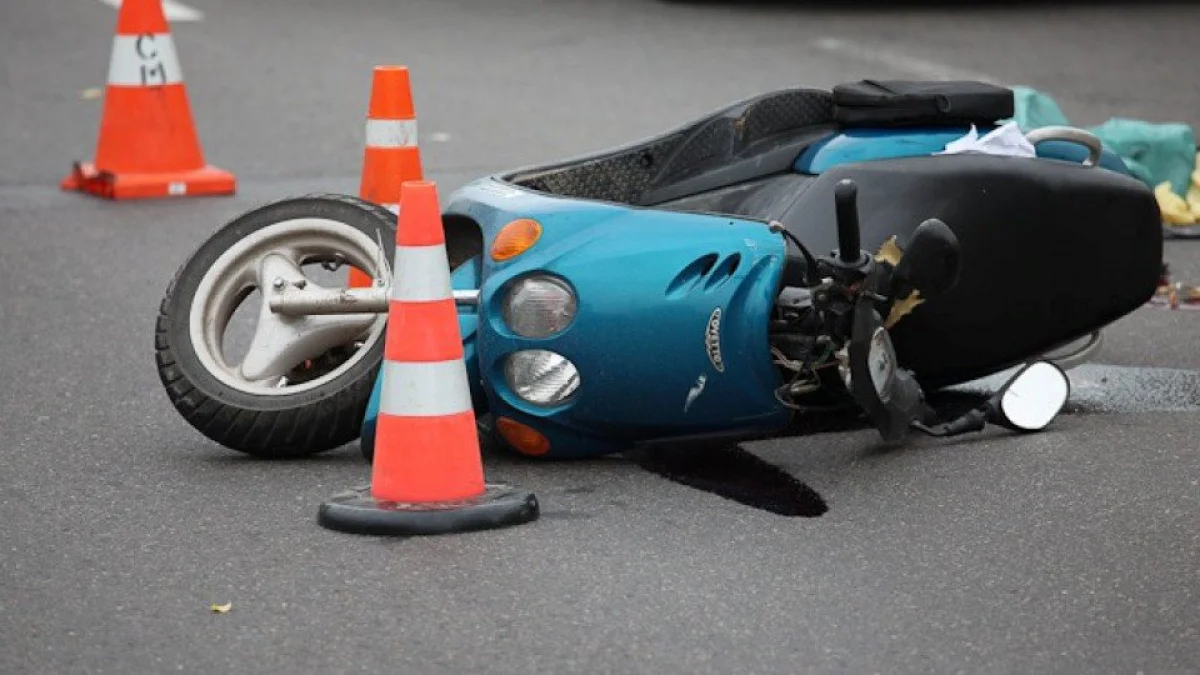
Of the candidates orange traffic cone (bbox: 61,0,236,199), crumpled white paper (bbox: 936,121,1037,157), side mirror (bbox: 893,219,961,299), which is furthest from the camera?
orange traffic cone (bbox: 61,0,236,199)

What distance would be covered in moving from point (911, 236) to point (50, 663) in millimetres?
2311

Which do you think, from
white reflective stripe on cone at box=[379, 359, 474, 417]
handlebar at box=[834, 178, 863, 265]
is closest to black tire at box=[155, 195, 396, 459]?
white reflective stripe on cone at box=[379, 359, 474, 417]

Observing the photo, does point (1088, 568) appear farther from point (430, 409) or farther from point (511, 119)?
point (511, 119)

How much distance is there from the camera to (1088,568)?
493 cm

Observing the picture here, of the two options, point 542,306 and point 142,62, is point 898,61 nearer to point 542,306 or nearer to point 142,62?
point 142,62

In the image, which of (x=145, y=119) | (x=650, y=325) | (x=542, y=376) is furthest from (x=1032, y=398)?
(x=145, y=119)

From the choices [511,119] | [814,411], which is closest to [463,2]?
[511,119]

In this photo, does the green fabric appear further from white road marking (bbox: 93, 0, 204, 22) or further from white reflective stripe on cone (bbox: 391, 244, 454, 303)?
white road marking (bbox: 93, 0, 204, 22)

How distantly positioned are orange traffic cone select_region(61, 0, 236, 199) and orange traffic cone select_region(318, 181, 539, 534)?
506 centimetres

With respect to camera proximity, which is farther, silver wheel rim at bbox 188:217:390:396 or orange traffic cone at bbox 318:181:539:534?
silver wheel rim at bbox 188:217:390:396

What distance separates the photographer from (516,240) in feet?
18.5

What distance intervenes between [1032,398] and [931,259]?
0.79 meters

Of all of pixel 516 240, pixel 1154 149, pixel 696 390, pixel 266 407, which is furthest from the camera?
pixel 1154 149

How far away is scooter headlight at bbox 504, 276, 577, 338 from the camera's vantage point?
5555 millimetres
